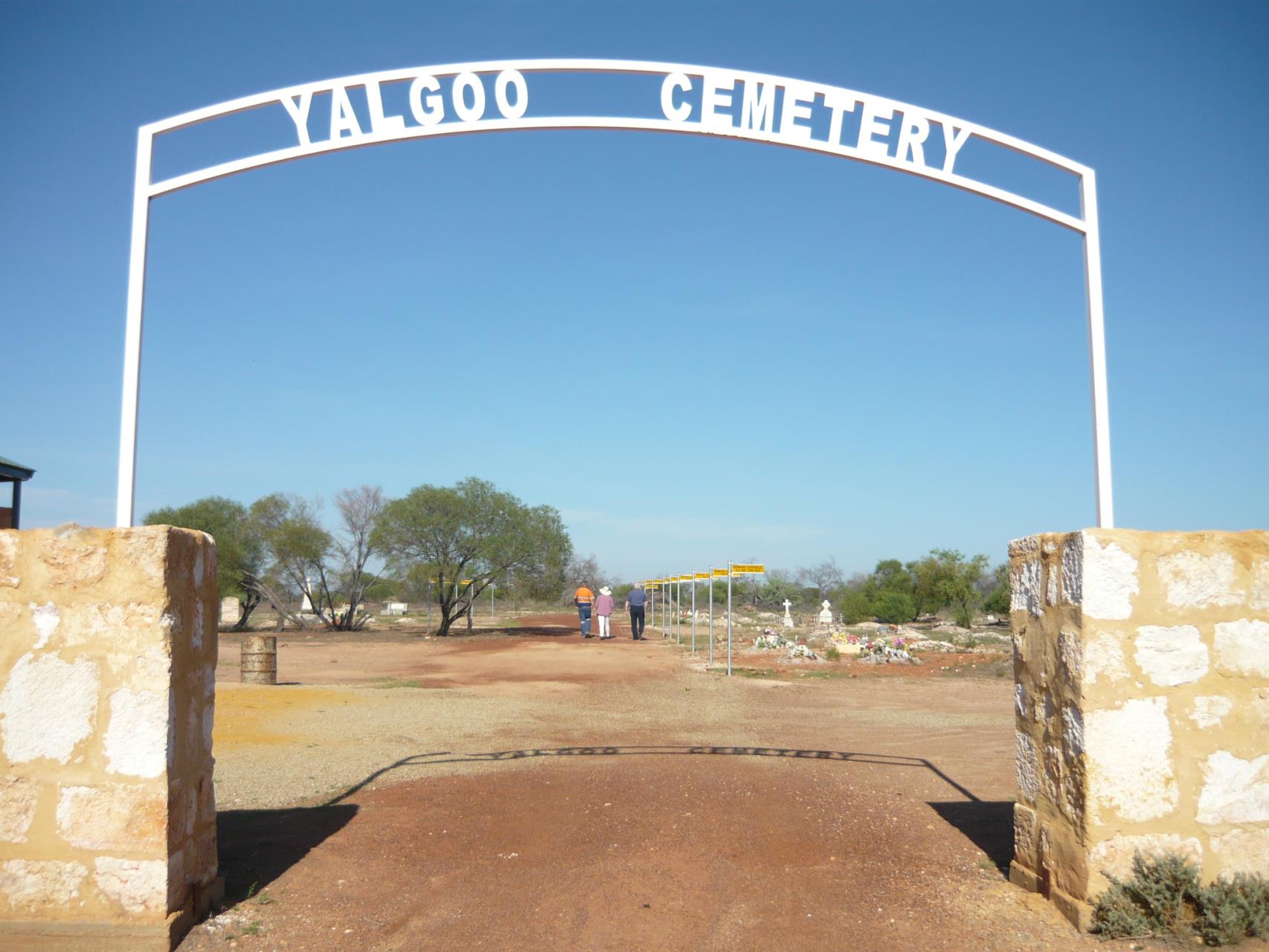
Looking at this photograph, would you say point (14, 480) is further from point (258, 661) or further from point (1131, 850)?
point (1131, 850)

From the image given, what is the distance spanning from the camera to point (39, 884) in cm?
439

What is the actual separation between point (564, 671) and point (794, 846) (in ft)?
44.9

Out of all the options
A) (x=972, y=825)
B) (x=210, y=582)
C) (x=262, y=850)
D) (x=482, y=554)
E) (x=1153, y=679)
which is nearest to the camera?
(x=1153, y=679)

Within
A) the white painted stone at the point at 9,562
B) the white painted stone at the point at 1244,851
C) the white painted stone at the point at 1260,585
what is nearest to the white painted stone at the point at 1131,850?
the white painted stone at the point at 1244,851

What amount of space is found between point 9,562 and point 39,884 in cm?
146

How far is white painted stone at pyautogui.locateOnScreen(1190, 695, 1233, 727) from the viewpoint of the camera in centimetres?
452

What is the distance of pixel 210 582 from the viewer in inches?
198

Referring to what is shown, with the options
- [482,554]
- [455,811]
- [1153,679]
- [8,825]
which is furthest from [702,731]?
[482,554]

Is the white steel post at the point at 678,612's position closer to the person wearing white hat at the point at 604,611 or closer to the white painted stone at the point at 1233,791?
the person wearing white hat at the point at 604,611

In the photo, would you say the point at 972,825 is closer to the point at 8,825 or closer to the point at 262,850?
the point at 262,850

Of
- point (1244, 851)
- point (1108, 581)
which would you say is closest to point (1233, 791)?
point (1244, 851)

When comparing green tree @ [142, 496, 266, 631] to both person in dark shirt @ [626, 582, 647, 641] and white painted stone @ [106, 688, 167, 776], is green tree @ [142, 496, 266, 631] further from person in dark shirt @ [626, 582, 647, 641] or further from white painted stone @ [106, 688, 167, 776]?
white painted stone @ [106, 688, 167, 776]

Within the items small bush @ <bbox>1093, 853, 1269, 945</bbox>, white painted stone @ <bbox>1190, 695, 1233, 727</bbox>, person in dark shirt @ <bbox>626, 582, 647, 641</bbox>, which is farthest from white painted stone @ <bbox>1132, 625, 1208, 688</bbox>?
person in dark shirt @ <bbox>626, 582, 647, 641</bbox>

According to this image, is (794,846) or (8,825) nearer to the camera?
(8,825)
